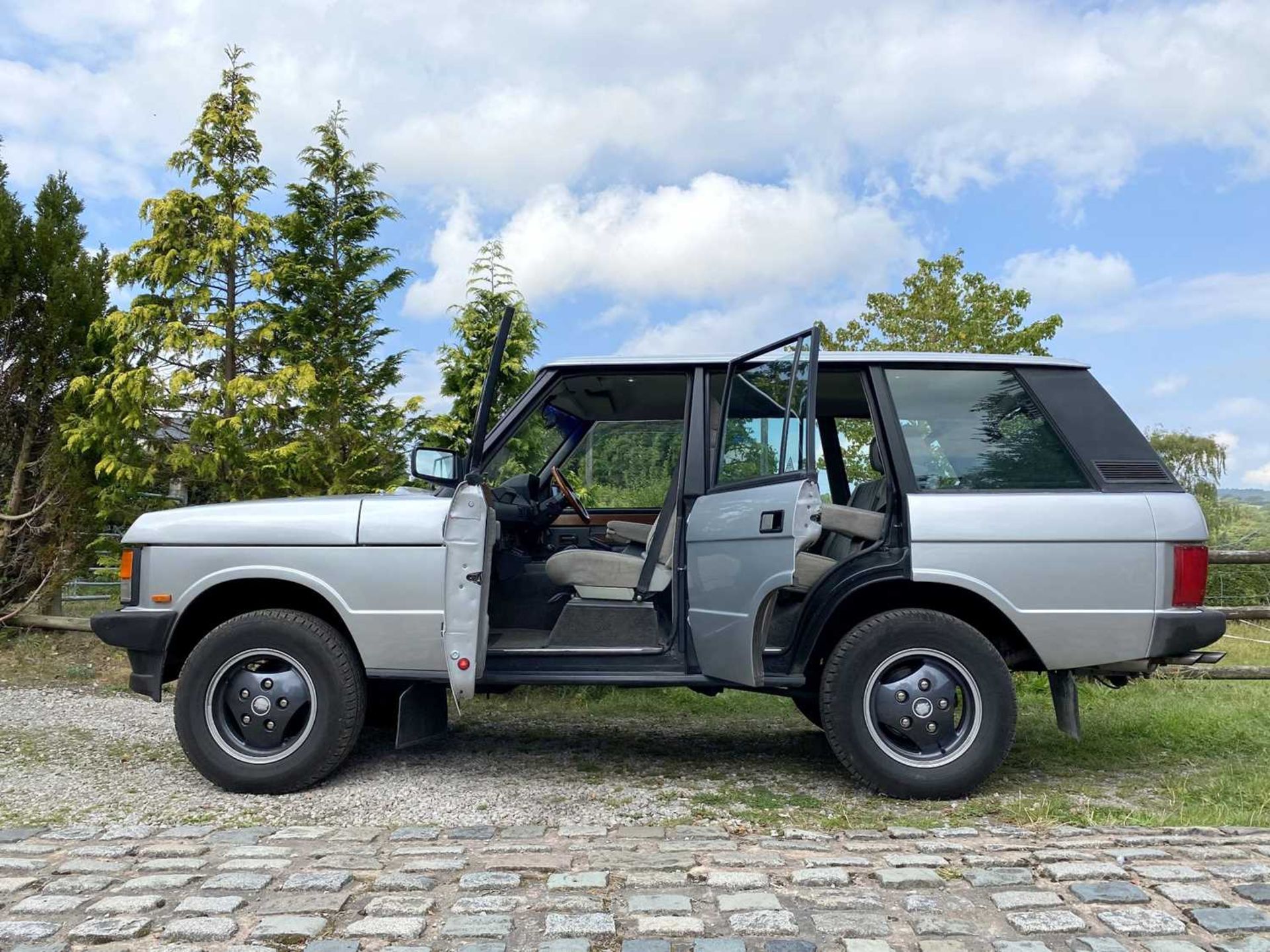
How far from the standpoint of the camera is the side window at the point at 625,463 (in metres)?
5.89

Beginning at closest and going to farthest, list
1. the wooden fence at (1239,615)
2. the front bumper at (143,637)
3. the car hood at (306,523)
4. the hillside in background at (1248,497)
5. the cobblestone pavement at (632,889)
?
1. the cobblestone pavement at (632,889)
2. the car hood at (306,523)
3. the front bumper at (143,637)
4. the wooden fence at (1239,615)
5. the hillside in background at (1248,497)

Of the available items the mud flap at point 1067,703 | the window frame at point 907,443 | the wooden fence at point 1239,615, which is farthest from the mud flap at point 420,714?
the wooden fence at point 1239,615

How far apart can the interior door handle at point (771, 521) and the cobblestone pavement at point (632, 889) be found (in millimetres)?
1253

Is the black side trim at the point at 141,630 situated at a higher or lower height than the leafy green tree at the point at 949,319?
lower

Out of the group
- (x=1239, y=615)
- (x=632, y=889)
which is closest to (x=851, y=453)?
(x=632, y=889)

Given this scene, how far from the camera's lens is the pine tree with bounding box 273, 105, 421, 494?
10.7 metres

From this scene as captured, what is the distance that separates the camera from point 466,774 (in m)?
5.36

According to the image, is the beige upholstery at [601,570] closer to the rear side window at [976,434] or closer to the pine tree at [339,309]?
the rear side window at [976,434]

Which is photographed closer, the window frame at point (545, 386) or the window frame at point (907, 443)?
the window frame at point (907, 443)

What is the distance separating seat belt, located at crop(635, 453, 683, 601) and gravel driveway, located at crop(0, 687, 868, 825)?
961mm

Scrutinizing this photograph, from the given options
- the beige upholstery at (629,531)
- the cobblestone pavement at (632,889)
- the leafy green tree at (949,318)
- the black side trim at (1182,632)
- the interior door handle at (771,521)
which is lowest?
the cobblestone pavement at (632,889)

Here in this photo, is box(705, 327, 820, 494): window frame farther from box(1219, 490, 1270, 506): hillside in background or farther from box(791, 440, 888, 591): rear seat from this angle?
box(1219, 490, 1270, 506): hillside in background

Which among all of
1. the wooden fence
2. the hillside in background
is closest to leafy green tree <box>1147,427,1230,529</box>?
the hillside in background

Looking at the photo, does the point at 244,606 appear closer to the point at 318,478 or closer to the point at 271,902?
the point at 271,902
